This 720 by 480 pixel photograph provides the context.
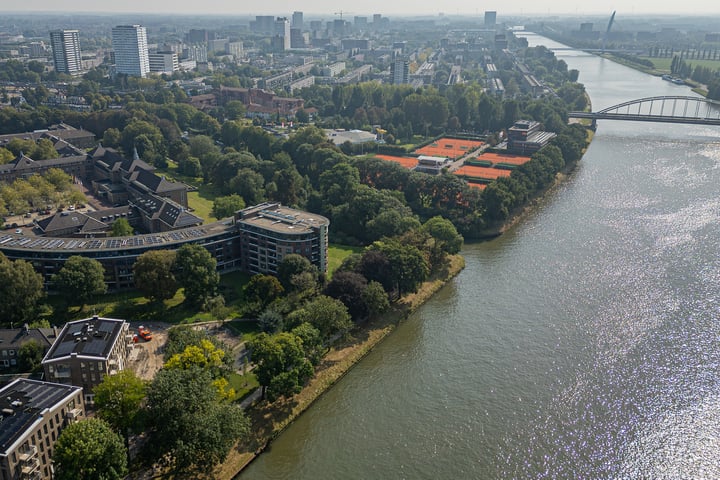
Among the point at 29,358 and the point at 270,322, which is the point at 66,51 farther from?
the point at 270,322

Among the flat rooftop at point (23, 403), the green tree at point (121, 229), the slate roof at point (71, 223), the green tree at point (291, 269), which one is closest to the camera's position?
the flat rooftop at point (23, 403)

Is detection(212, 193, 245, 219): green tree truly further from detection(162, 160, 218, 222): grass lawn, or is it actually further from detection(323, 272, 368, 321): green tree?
detection(323, 272, 368, 321): green tree

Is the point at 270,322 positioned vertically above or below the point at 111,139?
below

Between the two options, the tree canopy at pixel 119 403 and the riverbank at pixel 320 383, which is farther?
the riverbank at pixel 320 383

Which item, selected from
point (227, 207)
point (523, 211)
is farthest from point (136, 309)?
point (523, 211)

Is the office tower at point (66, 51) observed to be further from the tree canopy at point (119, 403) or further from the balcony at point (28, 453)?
the balcony at point (28, 453)

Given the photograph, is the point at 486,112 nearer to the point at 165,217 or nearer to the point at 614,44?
the point at 165,217

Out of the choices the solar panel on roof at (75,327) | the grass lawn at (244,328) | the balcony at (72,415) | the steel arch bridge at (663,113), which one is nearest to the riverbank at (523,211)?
the grass lawn at (244,328)
